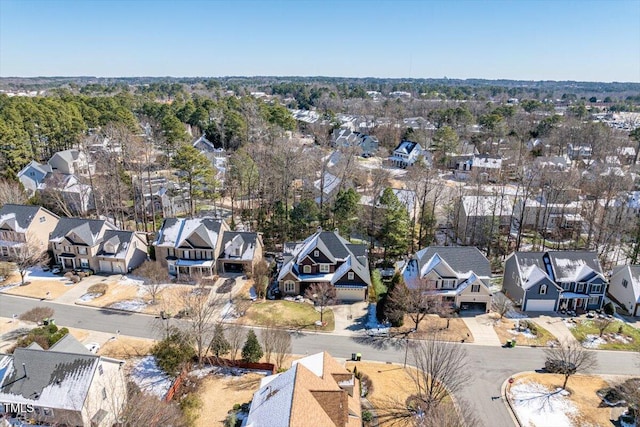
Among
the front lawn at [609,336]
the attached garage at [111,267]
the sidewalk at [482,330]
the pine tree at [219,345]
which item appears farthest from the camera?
the attached garage at [111,267]

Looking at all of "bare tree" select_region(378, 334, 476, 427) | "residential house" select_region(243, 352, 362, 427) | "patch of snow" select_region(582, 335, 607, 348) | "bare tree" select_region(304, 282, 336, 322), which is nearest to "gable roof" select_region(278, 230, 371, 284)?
"bare tree" select_region(304, 282, 336, 322)

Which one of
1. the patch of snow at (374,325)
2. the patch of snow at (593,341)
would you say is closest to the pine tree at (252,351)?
the patch of snow at (374,325)

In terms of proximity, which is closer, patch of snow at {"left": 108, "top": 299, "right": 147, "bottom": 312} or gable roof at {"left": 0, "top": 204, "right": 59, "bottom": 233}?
patch of snow at {"left": 108, "top": 299, "right": 147, "bottom": 312}

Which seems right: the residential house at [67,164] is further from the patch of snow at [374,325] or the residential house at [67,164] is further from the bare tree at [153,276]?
the patch of snow at [374,325]

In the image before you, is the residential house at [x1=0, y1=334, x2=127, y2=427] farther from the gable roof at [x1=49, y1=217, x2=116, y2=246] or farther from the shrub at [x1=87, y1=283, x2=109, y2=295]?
the gable roof at [x1=49, y1=217, x2=116, y2=246]

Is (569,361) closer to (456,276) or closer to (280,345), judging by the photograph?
(456,276)

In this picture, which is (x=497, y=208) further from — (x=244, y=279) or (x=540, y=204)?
(x=244, y=279)
